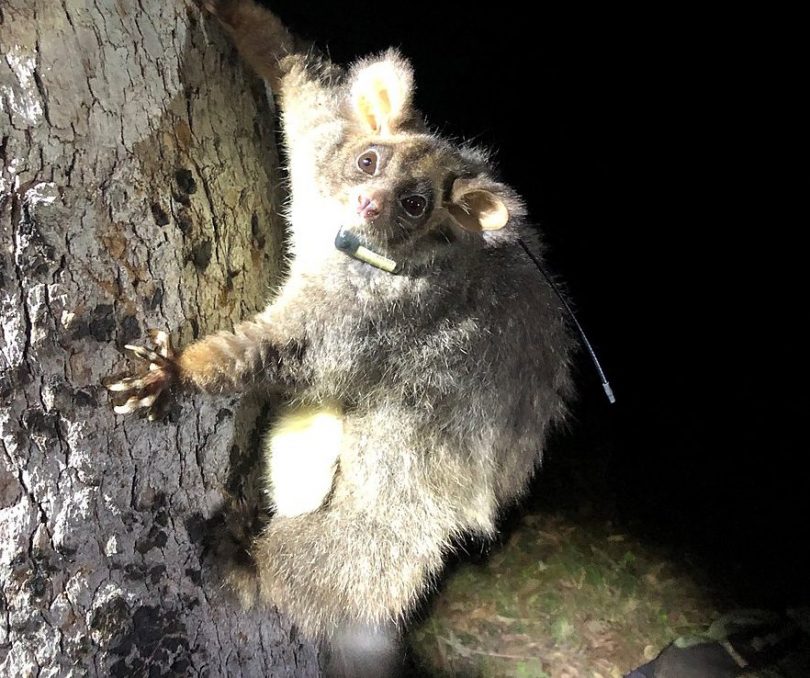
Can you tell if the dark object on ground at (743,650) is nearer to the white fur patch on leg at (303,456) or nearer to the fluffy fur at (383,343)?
the fluffy fur at (383,343)

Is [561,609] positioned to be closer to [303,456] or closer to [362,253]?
[303,456]

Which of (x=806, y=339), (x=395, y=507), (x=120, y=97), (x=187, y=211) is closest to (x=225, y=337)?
(x=187, y=211)

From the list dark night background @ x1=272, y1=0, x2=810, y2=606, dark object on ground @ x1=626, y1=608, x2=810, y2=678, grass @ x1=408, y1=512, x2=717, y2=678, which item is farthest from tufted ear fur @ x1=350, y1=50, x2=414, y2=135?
dark object on ground @ x1=626, y1=608, x2=810, y2=678

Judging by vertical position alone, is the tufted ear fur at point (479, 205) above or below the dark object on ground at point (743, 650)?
above

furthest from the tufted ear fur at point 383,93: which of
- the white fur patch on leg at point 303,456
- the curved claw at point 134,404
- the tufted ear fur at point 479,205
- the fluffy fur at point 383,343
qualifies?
the curved claw at point 134,404

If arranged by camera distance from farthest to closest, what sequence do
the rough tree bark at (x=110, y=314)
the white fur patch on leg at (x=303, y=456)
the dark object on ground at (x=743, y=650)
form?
the dark object on ground at (x=743, y=650) < the white fur patch on leg at (x=303, y=456) < the rough tree bark at (x=110, y=314)

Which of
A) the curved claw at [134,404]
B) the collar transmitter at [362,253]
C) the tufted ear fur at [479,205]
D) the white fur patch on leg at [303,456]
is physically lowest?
the white fur patch on leg at [303,456]

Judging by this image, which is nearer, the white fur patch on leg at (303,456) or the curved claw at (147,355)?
the curved claw at (147,355)

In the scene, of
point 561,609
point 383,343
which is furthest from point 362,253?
point 561,609
